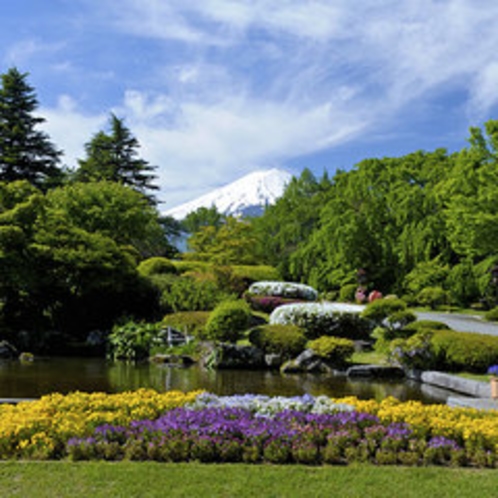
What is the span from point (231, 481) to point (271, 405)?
6.14ft

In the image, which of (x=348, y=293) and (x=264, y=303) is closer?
(x=264, y=303)

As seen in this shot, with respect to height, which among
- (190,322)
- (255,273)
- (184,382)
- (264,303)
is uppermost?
(255,273)

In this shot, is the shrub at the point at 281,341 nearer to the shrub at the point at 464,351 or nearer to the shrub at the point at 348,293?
the shrub at the point at 464,351

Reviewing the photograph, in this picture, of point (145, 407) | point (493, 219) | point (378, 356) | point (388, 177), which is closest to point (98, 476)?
point (145, 407)

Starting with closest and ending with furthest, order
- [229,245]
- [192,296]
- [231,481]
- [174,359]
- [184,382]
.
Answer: [231,481] < [184,382] < [174,359] < [192,296] < [229,245]

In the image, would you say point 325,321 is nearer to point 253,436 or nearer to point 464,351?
point 464,351

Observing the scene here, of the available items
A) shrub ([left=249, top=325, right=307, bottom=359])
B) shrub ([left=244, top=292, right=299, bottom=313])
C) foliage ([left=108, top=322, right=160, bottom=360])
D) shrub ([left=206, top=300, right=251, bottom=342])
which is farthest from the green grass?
shrub ([left=244, top=292, right=299, bottom=313])

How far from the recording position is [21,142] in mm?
33781

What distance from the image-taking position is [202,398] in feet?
21.0

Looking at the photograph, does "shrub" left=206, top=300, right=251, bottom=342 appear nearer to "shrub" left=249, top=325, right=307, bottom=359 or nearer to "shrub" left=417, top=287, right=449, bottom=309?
"shrub" left=249, top=325, right=307, bottom=359

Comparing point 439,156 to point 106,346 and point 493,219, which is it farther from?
point 106,346

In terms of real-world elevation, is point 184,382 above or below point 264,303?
below

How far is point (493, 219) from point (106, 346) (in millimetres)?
15801

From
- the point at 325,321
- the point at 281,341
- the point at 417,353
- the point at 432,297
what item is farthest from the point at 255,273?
the point at 417,353
